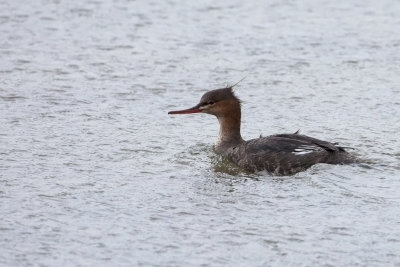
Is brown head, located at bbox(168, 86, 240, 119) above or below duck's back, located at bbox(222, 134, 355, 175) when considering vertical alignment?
above

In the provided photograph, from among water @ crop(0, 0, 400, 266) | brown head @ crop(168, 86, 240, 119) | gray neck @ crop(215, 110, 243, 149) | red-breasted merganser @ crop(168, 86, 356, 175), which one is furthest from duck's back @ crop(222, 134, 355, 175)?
brown head @ crop(168, 86, 240, 119)

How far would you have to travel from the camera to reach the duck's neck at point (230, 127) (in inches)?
368

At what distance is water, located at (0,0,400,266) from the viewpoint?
22.2ft

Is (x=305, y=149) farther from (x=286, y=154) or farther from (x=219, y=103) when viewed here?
(x=219, y=103)

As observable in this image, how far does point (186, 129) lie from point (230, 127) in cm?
67

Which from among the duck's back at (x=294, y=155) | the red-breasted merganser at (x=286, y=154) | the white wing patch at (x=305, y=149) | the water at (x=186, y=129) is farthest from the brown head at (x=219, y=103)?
the white wing patch at (x=305, y=149)

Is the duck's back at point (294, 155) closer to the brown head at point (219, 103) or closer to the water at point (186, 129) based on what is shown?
the water at point (186, 129)

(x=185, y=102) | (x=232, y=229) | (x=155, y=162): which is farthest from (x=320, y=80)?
(x=232, y=229)


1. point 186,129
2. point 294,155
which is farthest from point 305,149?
point 186,129

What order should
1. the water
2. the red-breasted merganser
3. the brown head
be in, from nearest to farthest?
the water, the red-breasted merganser, the brown head

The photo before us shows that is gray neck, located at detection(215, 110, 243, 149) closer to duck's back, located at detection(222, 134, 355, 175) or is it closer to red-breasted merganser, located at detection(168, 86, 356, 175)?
red-breasted merganser, located at detection(168, 86, 356, 175)

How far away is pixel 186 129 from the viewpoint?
994cm

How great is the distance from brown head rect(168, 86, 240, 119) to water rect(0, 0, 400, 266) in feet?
1.19

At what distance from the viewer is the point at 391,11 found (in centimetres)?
1415
